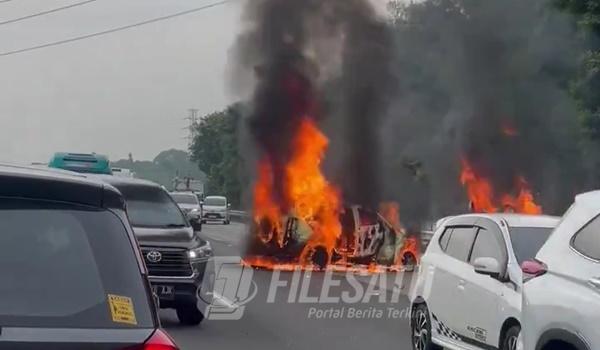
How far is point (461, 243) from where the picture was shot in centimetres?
1180

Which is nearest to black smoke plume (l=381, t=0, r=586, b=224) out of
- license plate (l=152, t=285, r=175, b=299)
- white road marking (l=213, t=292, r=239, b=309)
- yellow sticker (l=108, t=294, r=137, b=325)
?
white road marking (l=213, t=292, r=239, b=309)

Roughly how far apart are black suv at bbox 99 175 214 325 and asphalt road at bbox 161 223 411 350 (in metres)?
0.37

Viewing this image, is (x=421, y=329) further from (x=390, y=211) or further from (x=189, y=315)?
(x=390, y=211)

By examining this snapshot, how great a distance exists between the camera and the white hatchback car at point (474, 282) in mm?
10062

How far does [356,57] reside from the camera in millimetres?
36125

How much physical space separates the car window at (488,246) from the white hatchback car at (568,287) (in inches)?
130

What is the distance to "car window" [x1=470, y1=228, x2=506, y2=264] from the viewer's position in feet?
35.3

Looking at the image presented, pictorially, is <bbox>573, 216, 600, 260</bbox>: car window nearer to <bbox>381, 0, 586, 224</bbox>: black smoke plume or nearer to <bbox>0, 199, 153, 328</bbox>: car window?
<bbox>0, 199, 153, 328</bbox>: car window

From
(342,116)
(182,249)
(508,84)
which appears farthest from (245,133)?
(182,249)

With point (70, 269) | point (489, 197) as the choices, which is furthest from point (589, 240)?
point (489, 197)

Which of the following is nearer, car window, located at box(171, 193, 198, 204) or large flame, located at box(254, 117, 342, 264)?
large flame, located at box(254, 117, 342, 264)

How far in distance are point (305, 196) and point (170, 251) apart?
14241 millimetres

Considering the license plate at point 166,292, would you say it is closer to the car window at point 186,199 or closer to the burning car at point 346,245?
the burning car at point 346,245

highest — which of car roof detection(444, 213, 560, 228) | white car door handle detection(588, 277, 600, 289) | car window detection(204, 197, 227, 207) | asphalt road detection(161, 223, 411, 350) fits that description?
white car door handle detection(588, 277, 600, 289)
